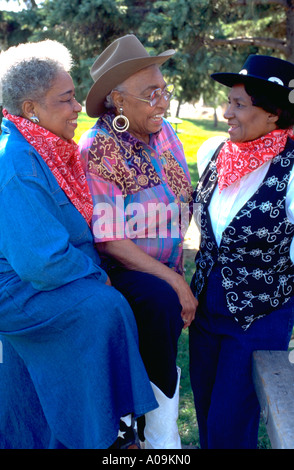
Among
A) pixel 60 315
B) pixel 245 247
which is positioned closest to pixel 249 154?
pixel 245 247

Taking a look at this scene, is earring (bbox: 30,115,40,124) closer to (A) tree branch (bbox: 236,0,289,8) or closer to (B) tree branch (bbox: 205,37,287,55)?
(A) tree branch (bbox: 236,0,289,8)

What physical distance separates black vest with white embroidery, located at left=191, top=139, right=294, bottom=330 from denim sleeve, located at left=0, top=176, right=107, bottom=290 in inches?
30.6

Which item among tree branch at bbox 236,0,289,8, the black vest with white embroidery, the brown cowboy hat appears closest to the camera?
the black vest with white embroidery

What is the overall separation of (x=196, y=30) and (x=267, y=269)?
15.7ft

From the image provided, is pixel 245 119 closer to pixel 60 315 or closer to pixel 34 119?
pixel 34 119

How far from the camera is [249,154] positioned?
2.37m

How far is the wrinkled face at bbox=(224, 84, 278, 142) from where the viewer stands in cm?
235

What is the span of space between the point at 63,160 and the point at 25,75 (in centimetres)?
39

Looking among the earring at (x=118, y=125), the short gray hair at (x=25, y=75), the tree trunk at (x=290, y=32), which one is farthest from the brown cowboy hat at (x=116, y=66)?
the tree trunk at (x=290, y=32)

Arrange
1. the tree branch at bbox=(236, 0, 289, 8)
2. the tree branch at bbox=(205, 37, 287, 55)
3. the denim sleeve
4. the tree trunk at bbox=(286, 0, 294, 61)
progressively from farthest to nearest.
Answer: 1. the tree branch at bbox=(205, 37, 287, 55)
2. the tree trunk at bbox=(286, 0, 294, 61)
3. the tree branch at bbox=(236, 0, 289, 8)
4. the denim sleeve

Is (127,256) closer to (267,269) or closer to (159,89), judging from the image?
(267,269)

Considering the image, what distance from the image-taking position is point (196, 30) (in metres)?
6.34

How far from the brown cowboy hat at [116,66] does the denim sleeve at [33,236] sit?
666mm

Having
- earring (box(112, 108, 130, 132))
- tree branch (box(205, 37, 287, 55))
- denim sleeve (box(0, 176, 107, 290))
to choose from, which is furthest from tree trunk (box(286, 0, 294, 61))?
denim sleeve (box(0, 176, 107, 290))
